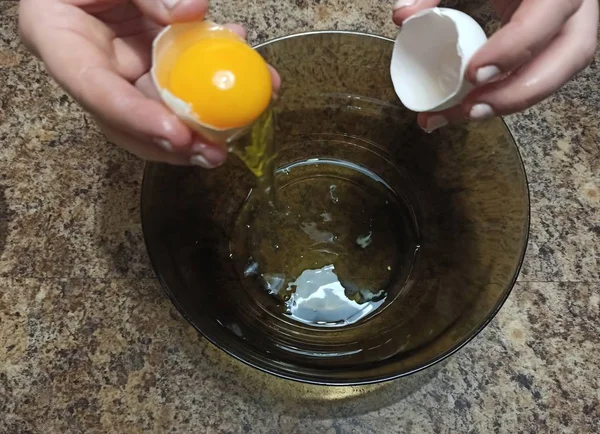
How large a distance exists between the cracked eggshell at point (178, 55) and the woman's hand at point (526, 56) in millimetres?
276

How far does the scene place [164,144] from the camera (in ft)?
2.19

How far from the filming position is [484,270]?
895mm

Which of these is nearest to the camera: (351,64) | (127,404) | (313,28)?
(127,404)

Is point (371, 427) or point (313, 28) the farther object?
point (313, 28)

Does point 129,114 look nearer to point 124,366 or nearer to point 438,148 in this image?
point 124,366

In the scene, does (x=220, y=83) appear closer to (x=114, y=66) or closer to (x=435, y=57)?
(x=114, y=66)

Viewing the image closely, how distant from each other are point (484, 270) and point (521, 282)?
4.1 inches

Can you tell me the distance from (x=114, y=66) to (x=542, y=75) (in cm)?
57

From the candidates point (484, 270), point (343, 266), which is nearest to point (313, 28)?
point (343, 266)

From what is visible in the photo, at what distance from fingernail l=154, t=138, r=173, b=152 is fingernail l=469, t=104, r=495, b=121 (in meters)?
0.39

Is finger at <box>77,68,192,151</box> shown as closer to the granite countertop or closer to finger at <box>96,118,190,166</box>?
finger at <box>96,118,190,166</box>

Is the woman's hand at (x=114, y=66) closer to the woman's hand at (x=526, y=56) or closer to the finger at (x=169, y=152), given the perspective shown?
the finger at (x=169, y=152)

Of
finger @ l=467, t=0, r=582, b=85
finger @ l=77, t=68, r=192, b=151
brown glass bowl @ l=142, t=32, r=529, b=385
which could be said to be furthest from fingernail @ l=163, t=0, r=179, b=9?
finger @ l=467, t=0, r=582, b=85

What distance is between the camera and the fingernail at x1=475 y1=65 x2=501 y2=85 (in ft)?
2.16
